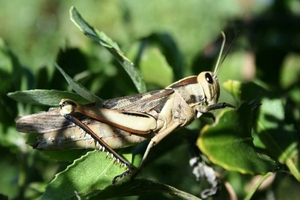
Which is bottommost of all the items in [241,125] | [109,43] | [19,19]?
[19,19]

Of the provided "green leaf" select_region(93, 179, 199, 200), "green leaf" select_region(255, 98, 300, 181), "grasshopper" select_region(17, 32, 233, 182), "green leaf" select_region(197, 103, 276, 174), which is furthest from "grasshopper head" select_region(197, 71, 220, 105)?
"green leaf" select_region(93, 179, 199, 200)

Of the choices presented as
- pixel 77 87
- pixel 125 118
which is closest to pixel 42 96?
pixel 77 87

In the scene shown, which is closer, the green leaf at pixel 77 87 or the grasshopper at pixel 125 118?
the green leaf at pixel 77 87

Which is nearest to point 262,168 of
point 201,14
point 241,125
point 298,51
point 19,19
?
point 241,125

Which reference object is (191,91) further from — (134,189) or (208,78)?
(134,189)

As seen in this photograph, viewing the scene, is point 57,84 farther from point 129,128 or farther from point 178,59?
point 178,59

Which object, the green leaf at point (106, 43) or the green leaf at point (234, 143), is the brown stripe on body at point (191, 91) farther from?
the green leaf at point (234, 143)

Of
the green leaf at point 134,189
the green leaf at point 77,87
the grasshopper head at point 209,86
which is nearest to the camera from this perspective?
the green leaf at point 134,189

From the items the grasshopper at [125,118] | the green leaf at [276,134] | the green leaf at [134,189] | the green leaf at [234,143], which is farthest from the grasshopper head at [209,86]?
the green leaf at [134,189]
